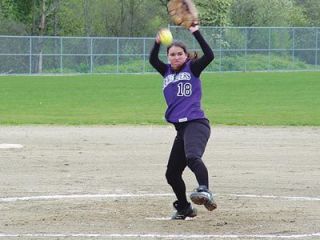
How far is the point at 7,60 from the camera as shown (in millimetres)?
49031

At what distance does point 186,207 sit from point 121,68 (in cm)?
4416

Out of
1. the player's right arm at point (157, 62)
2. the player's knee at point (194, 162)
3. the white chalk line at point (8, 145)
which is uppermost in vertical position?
the player's right arm at point (157, 62)

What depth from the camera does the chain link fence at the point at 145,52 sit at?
4959 centimetres

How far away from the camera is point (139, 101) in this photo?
2873cm

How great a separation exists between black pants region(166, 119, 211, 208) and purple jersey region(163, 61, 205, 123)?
9cm

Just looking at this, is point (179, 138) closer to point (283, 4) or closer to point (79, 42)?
point (79, 42)

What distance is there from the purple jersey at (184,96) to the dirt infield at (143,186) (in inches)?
39.8

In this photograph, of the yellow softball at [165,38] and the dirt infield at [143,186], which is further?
the yellow softball at [165,38]

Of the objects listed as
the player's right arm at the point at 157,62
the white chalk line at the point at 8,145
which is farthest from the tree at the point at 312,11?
the player's right arm at the point at 157,62

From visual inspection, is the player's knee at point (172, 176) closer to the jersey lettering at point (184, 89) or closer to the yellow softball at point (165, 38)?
the jersey lettering at point (184, 89)

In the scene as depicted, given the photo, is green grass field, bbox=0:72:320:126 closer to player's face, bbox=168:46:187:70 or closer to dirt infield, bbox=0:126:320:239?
dirt infield, bbox=0:126:320:239

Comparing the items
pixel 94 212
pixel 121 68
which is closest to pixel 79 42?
pixel 121 68

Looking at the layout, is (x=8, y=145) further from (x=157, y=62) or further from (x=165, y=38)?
(x=165, y=38)

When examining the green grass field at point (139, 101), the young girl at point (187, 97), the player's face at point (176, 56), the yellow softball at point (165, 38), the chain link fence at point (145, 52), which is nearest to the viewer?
the young girl at point (187, 97)
